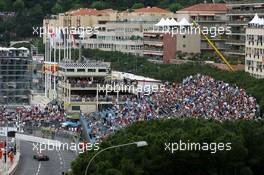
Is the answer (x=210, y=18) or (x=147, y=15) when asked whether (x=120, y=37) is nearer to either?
(x=147, y=15)

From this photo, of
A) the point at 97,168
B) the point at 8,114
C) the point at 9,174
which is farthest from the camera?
the point at 8,114

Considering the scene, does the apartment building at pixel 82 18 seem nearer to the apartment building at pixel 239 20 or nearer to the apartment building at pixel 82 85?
the apartment building at pixel 239 20

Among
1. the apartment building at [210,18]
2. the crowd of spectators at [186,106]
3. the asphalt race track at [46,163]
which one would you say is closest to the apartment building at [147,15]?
the apartment building at [210,18]

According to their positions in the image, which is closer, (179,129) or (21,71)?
(179,129)

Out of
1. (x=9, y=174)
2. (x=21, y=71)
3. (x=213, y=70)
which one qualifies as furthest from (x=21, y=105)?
(x=9, y=174)

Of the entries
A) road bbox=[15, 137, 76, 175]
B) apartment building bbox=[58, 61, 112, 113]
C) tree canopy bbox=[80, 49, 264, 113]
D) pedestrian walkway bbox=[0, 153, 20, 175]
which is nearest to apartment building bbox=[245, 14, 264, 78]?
tree canopy bbox=[80, 49, 264, 113]

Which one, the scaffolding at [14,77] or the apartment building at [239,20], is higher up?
the apartment building at [239,20]

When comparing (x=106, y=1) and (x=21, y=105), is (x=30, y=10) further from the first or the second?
(x=21, y=105)
